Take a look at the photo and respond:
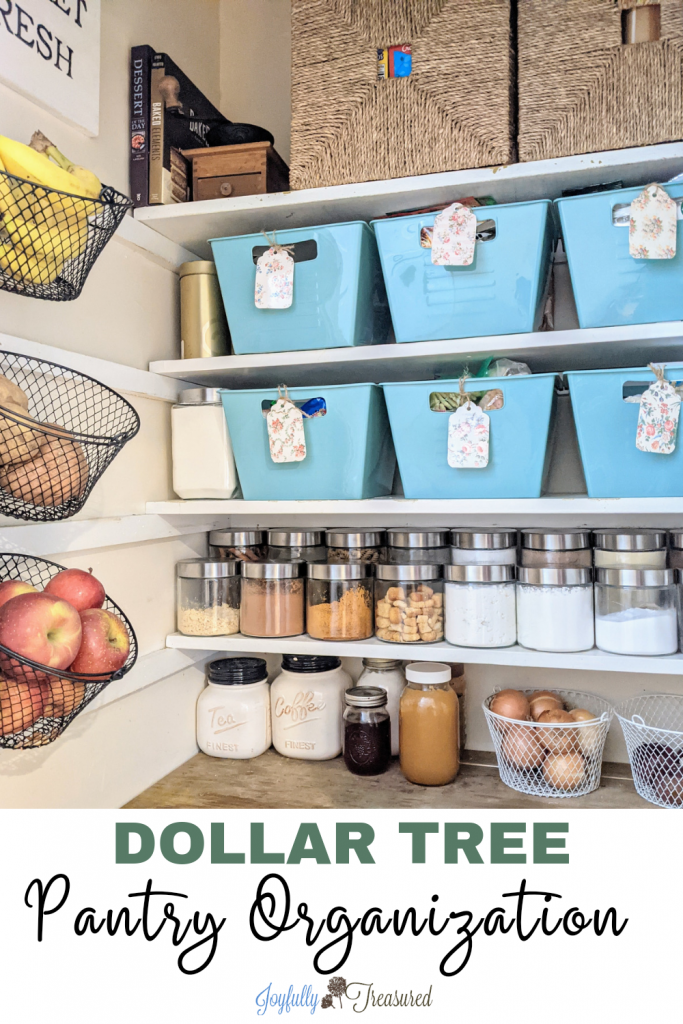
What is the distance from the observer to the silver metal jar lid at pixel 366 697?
1.53 m

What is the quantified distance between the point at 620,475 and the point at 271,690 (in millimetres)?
889

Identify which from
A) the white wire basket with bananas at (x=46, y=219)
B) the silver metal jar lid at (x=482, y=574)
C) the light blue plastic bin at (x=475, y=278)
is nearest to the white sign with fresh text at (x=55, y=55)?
the white wire basket with bananas at (x=46, y=219)

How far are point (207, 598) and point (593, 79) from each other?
1.21 meters

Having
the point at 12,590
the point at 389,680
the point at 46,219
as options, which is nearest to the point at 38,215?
the point at 46,219

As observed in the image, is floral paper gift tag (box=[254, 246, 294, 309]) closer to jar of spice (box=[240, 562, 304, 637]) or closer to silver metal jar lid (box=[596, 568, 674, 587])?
jar of spice (box=[240, 562, 304, 637])

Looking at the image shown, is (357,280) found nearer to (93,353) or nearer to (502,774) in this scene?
(93,353)

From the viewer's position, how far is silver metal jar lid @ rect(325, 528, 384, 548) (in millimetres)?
1586

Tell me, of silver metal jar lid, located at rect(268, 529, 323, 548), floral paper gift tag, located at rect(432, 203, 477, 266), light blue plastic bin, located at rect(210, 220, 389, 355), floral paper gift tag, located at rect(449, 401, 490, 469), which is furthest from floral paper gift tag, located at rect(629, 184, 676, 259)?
silver metal jar lid, located at rect(268, 529, 323, 548)

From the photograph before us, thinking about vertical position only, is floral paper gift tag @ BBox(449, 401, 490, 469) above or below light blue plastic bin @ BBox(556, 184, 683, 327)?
below

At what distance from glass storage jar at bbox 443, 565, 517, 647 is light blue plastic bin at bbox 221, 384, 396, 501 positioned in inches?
10.6

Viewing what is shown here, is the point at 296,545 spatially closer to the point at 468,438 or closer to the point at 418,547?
the point at 418,547

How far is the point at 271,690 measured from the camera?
1.69 metres

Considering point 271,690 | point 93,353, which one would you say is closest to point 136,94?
point 93,353

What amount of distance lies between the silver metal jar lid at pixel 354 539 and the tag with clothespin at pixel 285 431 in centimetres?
21
